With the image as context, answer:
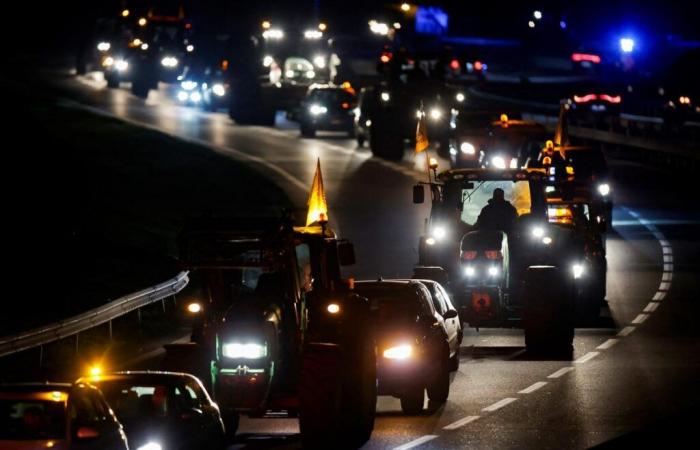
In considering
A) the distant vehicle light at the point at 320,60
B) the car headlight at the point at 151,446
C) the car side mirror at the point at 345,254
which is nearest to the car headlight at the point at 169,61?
the distant vehicle light at the point at 320,60

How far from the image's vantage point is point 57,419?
12.0 meters

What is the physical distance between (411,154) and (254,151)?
5.25 m

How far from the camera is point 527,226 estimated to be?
24734mm

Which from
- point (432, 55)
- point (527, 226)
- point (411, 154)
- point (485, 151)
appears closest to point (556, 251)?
point (527, 226)

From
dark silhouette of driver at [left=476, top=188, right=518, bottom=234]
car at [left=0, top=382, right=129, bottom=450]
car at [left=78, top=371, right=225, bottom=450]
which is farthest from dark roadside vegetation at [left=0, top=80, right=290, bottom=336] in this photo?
car at [left=0, top=382, right=129, bottom=450]

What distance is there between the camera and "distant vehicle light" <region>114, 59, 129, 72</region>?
244 ft

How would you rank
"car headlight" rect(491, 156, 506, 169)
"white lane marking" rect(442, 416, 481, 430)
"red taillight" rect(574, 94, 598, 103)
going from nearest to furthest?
"white lane marking" rect(442, 416, 481, 430) < "car headlight" rect(491, 156, 506, 169) < "red taillight" rect(574, 94, 598, 103)

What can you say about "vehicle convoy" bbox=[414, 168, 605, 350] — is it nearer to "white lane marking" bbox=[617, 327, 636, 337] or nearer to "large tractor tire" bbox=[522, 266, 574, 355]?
"large tractor tire" bbox=[522, 266, 574, 355]

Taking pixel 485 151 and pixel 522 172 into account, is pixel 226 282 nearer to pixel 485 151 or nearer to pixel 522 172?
pixel 522 172

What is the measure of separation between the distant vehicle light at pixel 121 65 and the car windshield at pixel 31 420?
62.7 m

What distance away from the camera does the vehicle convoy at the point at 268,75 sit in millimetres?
63312

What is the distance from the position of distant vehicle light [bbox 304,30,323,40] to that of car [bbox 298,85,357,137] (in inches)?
294

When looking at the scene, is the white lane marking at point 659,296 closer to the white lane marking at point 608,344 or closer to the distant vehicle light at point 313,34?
the white lane marking at point 608,344

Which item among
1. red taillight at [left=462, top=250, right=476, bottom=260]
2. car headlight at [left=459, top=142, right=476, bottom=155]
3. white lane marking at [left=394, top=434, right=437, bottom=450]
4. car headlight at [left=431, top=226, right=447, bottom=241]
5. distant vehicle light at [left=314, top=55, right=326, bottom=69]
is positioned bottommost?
white lane marking at [left=394, top=434, right=437, bottom=450]
